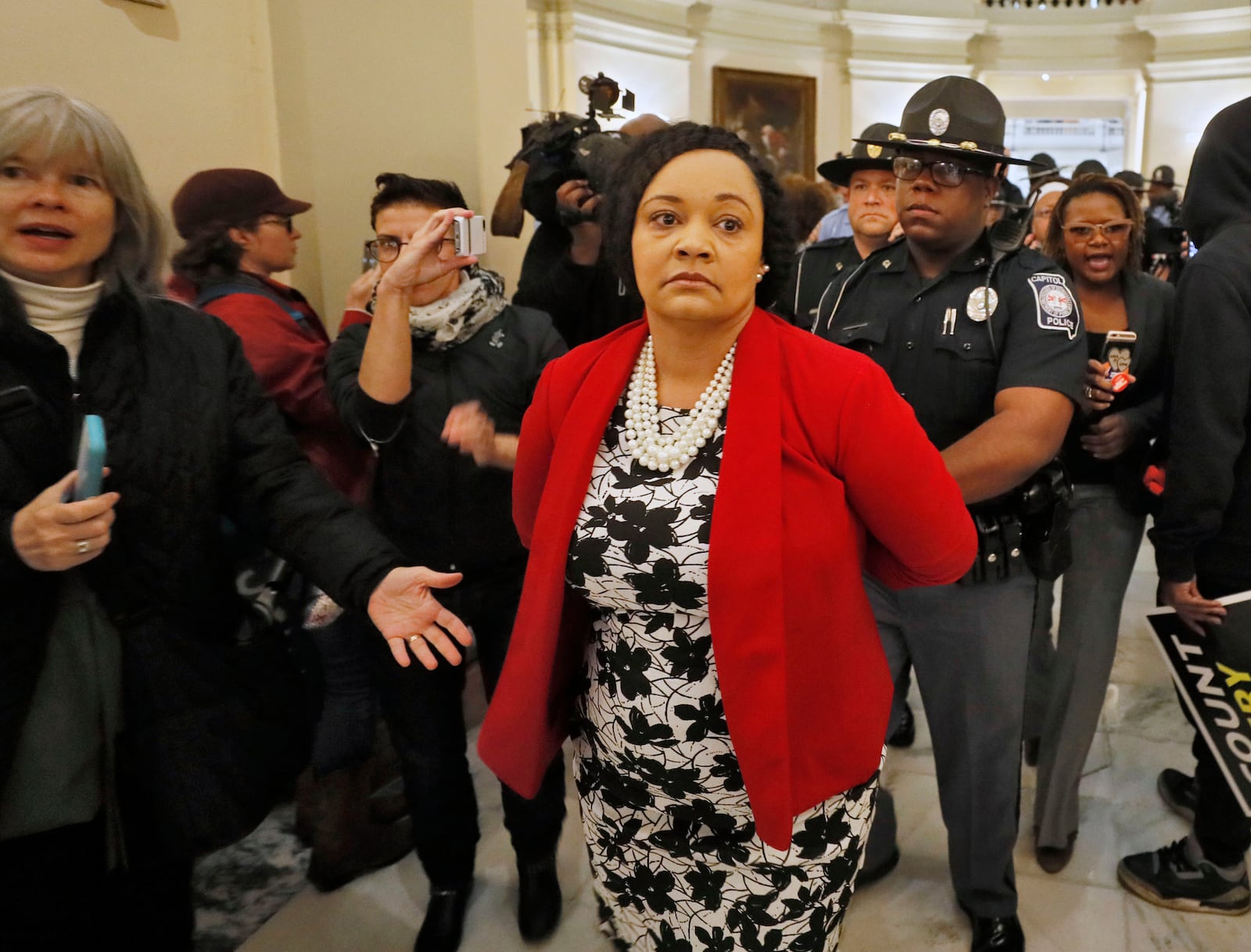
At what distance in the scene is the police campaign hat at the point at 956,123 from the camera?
2064 millimetres

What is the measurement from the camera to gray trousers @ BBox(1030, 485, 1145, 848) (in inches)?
101

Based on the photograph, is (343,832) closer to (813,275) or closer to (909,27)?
(813,275)

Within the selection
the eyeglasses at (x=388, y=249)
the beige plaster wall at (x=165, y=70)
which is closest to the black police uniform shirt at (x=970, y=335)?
the eyeglasses at (x=388, y=249)

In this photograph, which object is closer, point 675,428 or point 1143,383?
point 675,428

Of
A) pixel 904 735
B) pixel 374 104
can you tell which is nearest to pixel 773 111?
pixel 374 104

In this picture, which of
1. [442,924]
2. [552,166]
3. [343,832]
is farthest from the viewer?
[552,166]

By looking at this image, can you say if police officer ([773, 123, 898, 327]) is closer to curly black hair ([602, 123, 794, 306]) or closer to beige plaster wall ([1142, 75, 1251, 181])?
curly black hair ([602, 123, 794, 306])

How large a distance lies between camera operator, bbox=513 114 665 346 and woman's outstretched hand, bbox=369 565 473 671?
143 cm

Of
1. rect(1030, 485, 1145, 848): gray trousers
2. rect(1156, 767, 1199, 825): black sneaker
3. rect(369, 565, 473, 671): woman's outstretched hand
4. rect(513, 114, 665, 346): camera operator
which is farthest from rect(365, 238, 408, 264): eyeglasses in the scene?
rect(1156, 767, 1199, 825): black sneaker

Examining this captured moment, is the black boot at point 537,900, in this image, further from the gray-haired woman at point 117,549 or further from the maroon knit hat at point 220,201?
the maroon knit hat at point 220,201

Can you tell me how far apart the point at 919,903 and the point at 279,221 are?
8.30 ft

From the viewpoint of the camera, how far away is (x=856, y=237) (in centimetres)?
311

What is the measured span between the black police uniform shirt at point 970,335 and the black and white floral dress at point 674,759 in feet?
2.80

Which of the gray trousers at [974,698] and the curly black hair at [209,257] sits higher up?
the curly black hair at [209,257]
